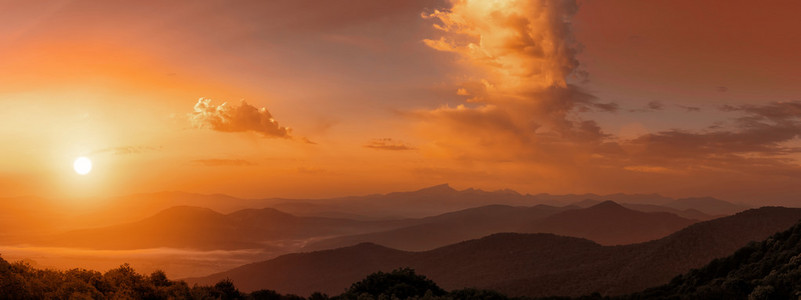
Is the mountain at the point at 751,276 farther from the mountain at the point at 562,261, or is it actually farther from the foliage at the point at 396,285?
the mountain at the point at 562,261

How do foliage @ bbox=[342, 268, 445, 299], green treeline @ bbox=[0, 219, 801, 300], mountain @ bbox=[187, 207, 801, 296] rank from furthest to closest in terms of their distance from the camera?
mountain @ bbox=[187, 207, 801, 296], foliage @ bbox=[342, 268, 445, 299], green treeline @ bbox=[0, 219, 801, 300]

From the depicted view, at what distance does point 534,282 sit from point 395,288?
237ft

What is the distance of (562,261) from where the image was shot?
146125mm

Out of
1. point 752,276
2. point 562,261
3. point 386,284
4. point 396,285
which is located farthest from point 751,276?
point 562,261

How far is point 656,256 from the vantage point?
385 feet

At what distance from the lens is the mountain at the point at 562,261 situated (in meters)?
108

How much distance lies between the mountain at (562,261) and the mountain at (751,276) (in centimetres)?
4068

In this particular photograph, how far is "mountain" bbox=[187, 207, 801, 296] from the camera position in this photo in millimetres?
108250

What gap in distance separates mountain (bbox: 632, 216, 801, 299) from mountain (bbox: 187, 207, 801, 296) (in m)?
40.7

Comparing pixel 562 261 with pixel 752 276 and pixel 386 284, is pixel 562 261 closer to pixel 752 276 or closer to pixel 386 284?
pixel 752 276

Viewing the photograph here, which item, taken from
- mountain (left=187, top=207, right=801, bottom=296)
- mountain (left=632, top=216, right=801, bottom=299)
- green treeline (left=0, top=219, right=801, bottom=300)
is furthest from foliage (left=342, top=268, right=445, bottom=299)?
mountain (left=187, top=207, right=801, bottom=296)

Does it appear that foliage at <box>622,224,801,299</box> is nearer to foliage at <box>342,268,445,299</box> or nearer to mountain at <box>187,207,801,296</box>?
foliage at <box>342,268,445,299</box>

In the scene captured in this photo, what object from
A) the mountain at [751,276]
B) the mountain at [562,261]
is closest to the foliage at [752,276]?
the mountain at [751,276]

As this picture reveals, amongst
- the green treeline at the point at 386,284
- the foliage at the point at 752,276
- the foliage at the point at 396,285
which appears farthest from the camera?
the foliage at the point at 396,285
